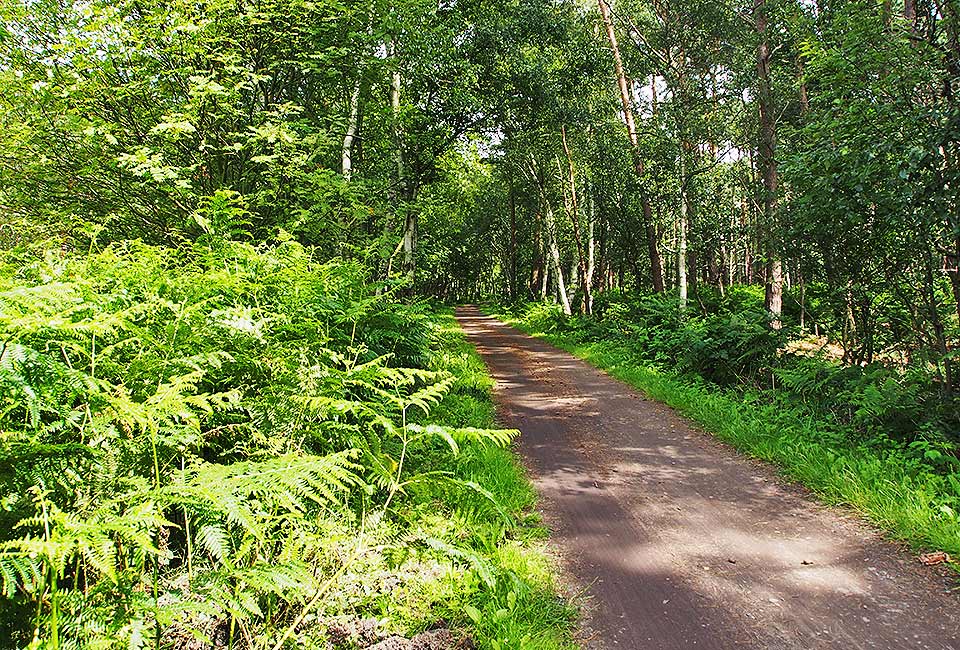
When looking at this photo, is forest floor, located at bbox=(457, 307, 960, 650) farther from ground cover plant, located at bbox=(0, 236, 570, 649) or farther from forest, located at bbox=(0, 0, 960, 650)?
ground cover plant, located at bbox=(0, 236, 570, 649)

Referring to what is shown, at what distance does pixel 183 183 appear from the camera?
20.5ft

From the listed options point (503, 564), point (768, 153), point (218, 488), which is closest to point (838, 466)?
point (503, 564)

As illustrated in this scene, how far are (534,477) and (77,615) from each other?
15.0 ft

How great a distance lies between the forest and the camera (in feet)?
7.13

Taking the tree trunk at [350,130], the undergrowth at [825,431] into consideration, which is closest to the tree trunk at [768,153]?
the undergrowth at [825,431]

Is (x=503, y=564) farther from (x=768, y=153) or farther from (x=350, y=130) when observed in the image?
(x=768, y=153)

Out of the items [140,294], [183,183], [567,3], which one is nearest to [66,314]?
[140,294]

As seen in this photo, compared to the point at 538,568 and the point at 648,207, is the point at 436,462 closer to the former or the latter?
the point at 538,568

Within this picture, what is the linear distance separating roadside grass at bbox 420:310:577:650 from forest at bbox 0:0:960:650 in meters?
0.03

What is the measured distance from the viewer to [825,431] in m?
6.81

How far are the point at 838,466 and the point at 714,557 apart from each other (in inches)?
97.3

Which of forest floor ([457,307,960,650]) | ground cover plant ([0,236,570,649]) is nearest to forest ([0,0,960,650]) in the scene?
ground cover plant ([0,236,570,649])

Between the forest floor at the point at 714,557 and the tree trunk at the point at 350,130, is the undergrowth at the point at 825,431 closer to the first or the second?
the forest floor at the point at 714,557

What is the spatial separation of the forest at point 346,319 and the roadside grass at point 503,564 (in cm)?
3
